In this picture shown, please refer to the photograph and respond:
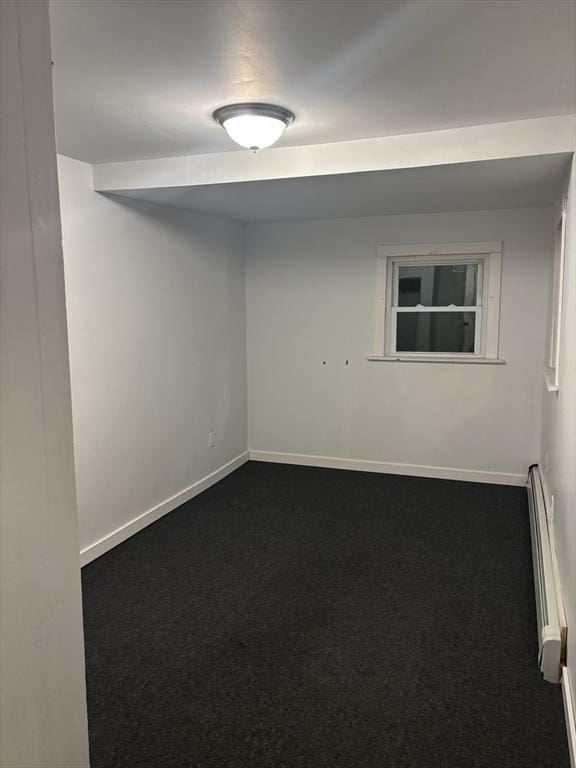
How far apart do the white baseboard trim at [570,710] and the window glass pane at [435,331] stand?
2979mm

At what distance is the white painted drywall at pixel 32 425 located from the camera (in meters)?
1.06

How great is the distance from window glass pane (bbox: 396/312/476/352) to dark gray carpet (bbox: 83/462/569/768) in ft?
4.46

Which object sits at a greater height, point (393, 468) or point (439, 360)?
point (439, 360)

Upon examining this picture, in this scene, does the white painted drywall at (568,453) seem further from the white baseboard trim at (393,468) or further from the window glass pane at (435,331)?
the window glass pane at (435,331)

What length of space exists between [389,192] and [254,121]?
1.45 meters

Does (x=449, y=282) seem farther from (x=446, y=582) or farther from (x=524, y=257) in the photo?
(x=446, y=582)

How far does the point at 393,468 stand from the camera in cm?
512

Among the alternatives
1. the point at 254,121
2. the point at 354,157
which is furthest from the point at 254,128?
the point at 354,157

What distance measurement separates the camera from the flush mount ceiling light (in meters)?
2.35

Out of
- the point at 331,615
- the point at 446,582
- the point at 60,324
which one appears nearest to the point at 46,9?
the point at 60,324

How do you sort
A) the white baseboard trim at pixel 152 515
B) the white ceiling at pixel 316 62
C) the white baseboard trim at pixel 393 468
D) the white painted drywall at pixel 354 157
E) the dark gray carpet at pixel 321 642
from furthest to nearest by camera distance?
the white baseboard trim at pixel 393 468 < the white baseboard trim at pixel 152 515 < the white painted drywall at pixel 354 157 < the dark gray carpet at pixel 321 642 < the white ceiling at pixel 316 62

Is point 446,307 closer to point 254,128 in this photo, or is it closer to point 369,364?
point 369,364

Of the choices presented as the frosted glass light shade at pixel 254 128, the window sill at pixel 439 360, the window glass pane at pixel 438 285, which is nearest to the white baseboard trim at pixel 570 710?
the frosted glass light shade at pixel 254 128

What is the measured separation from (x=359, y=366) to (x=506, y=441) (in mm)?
1351
